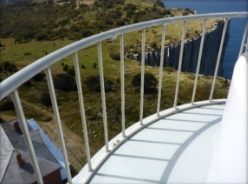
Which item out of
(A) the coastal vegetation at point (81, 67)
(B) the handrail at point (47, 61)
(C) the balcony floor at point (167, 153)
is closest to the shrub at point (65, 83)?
(A) the coastal vegetation at point (81, 67)

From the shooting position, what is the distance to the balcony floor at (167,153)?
1370 mm

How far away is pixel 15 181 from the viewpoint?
29.9 feet

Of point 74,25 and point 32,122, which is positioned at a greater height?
point 74,25

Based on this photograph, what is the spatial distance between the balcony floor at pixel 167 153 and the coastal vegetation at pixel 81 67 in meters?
1.47

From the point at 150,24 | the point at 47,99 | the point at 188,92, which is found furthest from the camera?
the point at 47,99

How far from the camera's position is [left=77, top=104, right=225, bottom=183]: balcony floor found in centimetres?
137

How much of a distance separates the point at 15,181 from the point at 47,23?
2741 centimetres

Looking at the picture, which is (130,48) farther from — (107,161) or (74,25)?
(107,161)

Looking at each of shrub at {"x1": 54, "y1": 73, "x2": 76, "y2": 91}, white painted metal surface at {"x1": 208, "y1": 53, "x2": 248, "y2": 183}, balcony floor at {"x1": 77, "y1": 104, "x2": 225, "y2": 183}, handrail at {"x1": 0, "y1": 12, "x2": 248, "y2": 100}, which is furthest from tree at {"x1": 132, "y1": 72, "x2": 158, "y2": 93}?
white painted metal surface at {"x1": 208, "y1": 53, "x2": 248, "y2": 183}

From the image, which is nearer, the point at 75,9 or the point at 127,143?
the point at 127,143

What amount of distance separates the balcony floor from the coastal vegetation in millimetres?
1468

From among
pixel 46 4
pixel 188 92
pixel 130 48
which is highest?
pixel 46 4

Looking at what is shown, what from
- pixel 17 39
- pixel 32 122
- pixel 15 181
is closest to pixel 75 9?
pixel 17 39

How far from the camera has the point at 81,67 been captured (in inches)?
759
